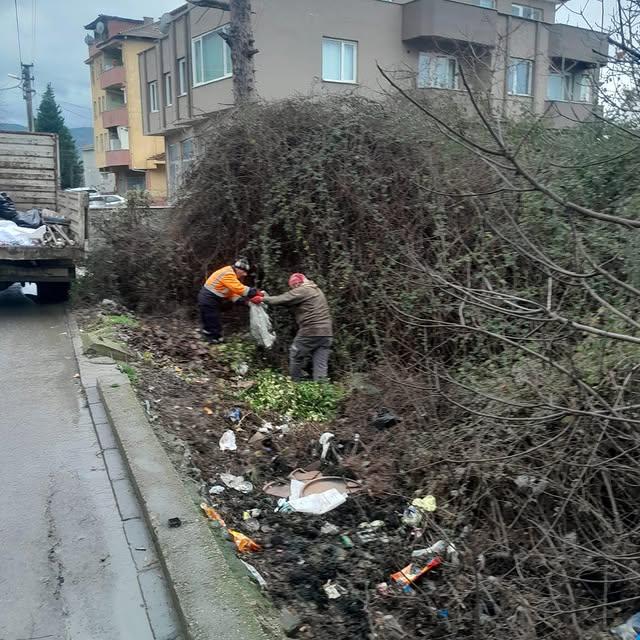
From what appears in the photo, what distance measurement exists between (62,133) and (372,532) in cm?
6549

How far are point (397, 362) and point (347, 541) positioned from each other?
12.0 feet

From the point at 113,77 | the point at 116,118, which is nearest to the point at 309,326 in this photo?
the point at 116,118

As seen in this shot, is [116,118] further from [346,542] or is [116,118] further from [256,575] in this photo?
[256,575]

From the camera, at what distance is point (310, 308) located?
8.41m

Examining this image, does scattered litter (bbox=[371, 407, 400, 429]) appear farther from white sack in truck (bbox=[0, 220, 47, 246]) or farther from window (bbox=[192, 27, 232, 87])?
window (bbox=[192, 27, 232, 87])

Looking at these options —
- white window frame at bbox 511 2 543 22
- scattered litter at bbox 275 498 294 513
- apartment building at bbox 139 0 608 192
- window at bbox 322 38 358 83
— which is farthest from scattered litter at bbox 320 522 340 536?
white window frame at bbox 511 2 543 22

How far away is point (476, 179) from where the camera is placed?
9.27 meters

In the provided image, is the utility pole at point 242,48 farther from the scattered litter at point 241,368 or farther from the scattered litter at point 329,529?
the scattered litter at point 329,529

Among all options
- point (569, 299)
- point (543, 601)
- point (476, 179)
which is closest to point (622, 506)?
point (543, 601)

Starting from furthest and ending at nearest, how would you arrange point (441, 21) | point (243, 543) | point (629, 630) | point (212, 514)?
1. point (441, 21)
2. point (212, 514)
3. point (243, 543)
4. point (629, 630)

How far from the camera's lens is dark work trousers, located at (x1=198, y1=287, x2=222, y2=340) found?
360 inches

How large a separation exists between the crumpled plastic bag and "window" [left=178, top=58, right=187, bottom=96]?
22.3 m

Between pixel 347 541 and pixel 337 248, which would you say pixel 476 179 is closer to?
pixel 337 248

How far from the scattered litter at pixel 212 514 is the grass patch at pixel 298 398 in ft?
8.42
